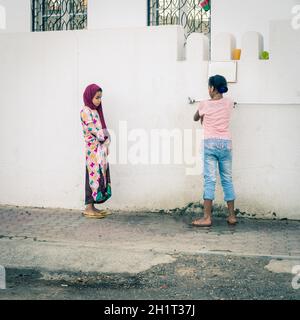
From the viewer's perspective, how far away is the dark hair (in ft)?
23.2

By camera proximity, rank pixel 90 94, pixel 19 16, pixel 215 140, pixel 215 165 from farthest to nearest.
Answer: pixel 19 16
pixel 90 94
pixel 215 165
pixel 215 140

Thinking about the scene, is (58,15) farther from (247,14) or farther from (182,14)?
(247,14)

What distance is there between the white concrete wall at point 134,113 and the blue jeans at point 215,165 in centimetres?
55

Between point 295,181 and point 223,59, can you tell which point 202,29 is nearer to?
point 223,59

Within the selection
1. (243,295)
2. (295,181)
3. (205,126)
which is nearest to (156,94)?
(205,126)

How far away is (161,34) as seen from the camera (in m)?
8.01

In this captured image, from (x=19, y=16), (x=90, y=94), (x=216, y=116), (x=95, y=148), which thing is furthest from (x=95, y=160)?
(x=19, y=16)

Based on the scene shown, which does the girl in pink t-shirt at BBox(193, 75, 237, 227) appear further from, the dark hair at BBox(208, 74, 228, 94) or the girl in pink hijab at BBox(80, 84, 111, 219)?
the girl in pink hijab at BBox(80, 84, 111, 219)

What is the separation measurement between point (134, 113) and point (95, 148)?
0.81 metres

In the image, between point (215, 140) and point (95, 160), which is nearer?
point (215, 140)

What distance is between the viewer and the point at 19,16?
11203 mm

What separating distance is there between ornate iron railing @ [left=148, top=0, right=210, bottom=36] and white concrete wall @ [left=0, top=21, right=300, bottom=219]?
2.45 m

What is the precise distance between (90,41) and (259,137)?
265cm

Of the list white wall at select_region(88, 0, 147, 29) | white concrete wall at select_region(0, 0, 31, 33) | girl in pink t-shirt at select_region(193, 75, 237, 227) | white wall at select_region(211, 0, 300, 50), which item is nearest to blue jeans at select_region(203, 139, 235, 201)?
girl in pink t-shirt at select_region(193, 75, 237, 227)
